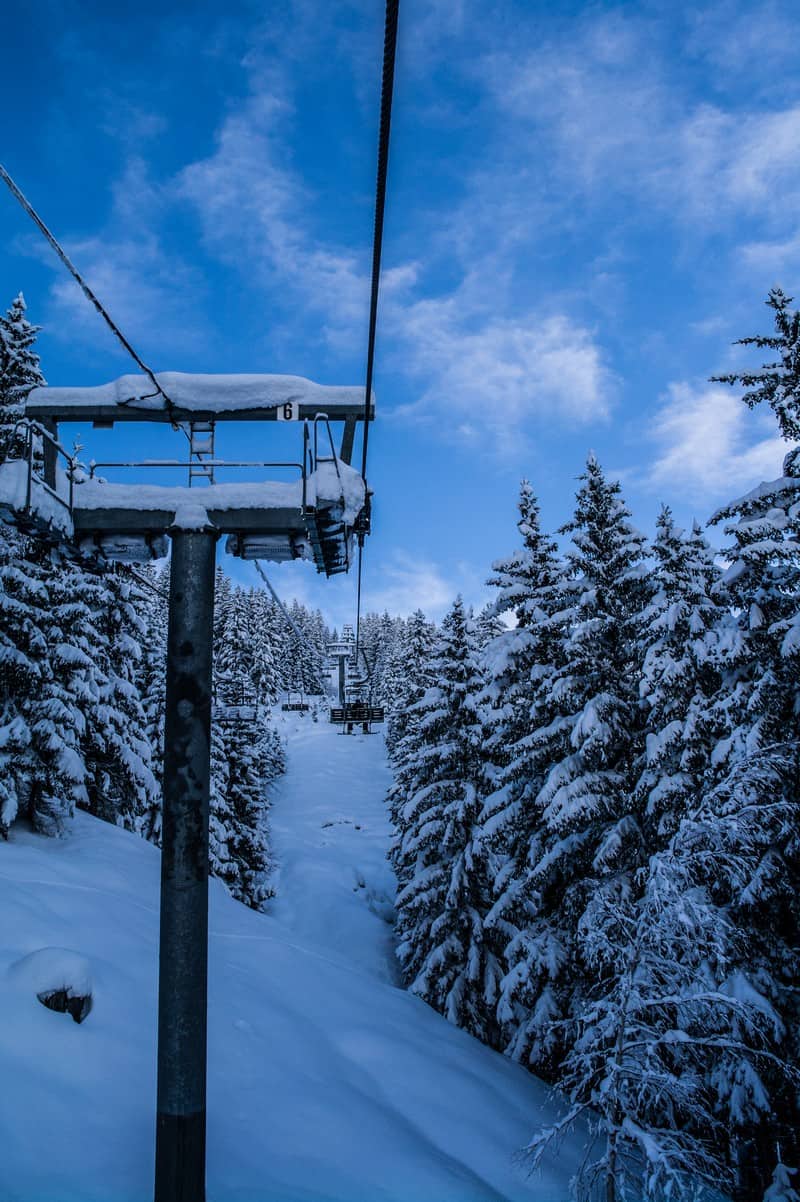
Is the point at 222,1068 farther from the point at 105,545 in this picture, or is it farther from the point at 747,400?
the point at 747,400

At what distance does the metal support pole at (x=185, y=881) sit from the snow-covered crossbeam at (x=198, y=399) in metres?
1.33

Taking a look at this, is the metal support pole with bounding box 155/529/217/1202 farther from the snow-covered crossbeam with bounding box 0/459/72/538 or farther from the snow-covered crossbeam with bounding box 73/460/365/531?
the snow-covered crossbeam with bounding box 0/459/72/538

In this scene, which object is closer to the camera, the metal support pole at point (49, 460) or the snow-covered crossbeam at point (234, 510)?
the snow-covered crossbeam at point (234, 510)

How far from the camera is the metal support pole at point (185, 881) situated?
491 centimetres

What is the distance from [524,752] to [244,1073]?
9615 millimetres

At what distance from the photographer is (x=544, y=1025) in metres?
14.5

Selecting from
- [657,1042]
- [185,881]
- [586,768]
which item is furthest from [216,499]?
[586,768]

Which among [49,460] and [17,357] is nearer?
[49,460]

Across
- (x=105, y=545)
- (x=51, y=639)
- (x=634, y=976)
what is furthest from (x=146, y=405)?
(x=51, y=639)

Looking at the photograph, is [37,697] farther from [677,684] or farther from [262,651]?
[262,651]

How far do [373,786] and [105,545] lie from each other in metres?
61.8

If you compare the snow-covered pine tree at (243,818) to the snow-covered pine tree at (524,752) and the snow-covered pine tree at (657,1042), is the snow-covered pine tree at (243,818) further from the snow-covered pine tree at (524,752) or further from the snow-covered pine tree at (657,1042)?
the snow-covered pine tree at (657,1042)

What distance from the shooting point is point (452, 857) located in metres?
20.8

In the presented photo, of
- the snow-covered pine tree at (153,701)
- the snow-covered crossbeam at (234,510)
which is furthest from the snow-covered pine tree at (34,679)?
the snow-covered crossbeam at (234,510)
